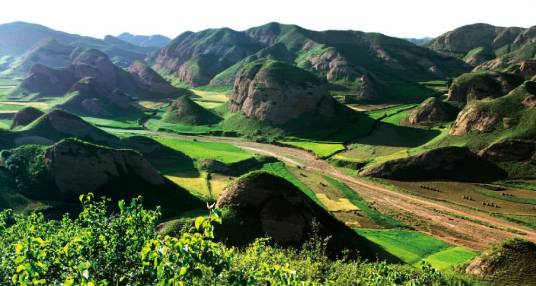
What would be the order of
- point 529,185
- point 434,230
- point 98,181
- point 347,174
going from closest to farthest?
point 434,230, point 98,181, point 529,185, point 347,174

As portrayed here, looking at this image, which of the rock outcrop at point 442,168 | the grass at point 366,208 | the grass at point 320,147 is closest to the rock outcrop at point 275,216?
the grass at point 366,208

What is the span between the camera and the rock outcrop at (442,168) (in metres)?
97.7

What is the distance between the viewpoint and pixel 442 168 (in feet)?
328

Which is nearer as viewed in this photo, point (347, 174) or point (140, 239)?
point (140, 239)

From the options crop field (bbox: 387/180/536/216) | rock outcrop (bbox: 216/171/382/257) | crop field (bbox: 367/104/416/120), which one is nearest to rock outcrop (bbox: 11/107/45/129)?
rock outcrop (bbox: 216/171/382/257)

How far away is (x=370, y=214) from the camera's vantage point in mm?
80375

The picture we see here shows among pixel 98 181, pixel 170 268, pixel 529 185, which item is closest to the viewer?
→ pixel 170 268

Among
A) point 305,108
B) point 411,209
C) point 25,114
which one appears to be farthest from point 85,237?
point 305,108

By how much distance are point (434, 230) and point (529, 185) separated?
33.0 meters

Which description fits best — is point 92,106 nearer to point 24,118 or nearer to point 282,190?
point 24,118

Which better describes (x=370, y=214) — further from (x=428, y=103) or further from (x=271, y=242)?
(x=428, y=103)

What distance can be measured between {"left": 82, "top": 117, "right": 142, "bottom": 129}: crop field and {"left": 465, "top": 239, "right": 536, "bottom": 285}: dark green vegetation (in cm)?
14384

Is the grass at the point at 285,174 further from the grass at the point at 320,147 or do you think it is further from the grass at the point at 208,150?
the grass at the point at 320,147

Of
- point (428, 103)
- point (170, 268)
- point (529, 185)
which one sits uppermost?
point (428, 103)
